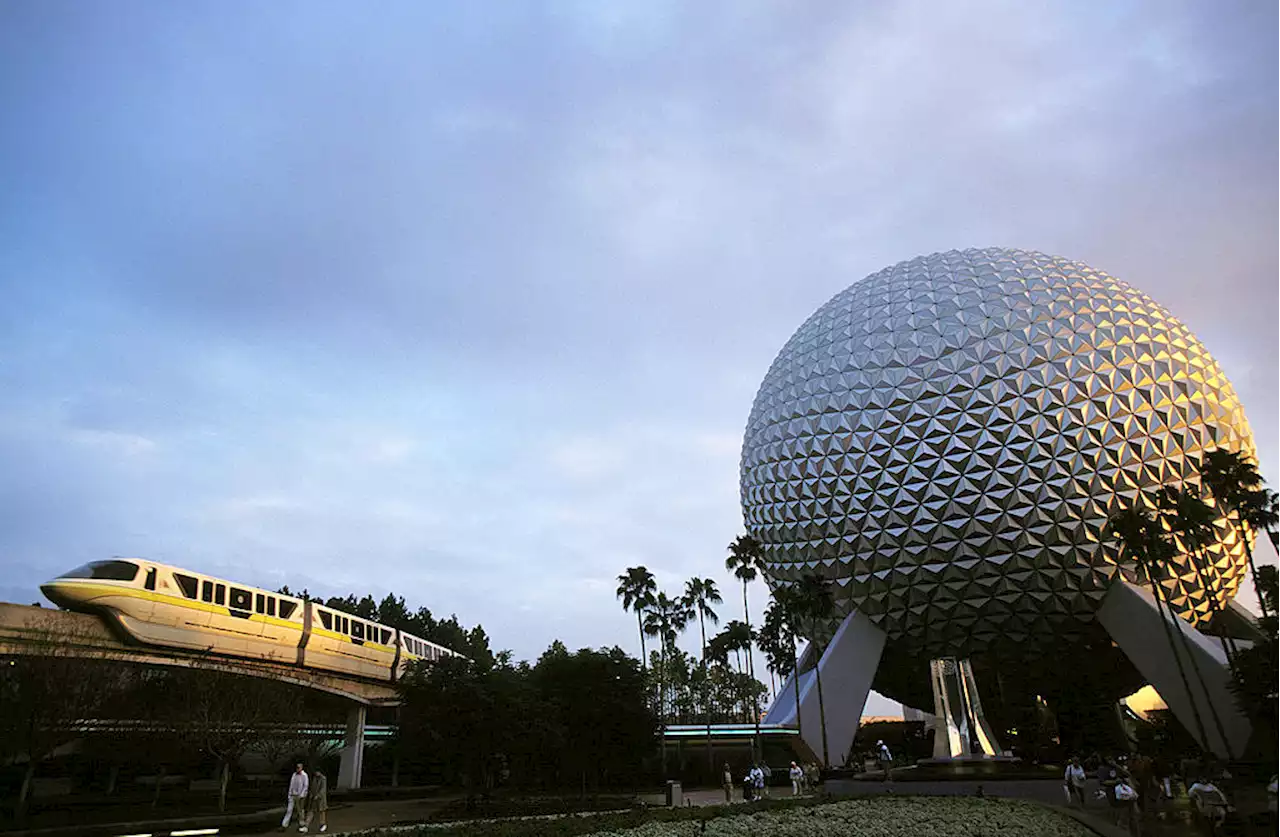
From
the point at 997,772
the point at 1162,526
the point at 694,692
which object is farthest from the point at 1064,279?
the point at 694,692

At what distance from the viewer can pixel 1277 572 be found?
1110 inches

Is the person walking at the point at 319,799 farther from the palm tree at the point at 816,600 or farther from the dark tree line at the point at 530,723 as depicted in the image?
the palm tree at the point at 816,600

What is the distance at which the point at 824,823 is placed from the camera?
47.3 feet

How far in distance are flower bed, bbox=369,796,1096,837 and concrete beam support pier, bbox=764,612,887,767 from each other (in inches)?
663

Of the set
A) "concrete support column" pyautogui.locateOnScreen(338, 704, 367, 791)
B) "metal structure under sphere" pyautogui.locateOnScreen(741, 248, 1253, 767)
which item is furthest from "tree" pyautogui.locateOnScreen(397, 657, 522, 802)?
"metal structure under sphere" pyautogui.locateOnScreen(741, 248, 1253, 767)

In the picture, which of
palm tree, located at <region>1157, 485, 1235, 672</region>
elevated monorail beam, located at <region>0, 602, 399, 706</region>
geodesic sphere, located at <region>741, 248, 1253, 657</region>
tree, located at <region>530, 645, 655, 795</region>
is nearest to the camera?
elevated monorail beam, located at <region>0, 602, 399, 706</region>

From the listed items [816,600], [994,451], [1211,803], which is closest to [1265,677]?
[994,451]

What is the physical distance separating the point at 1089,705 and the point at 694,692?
51.5m

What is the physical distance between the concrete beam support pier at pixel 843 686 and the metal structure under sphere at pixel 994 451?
2.94 ft

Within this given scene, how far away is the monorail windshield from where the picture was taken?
22.0 metres

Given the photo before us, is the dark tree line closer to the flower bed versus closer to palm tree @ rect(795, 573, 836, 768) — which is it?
palm tree @ rect(795, 573, 836, 768)

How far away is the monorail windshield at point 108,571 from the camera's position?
22.0 metres

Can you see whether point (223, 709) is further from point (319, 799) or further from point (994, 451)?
point (994, 451)

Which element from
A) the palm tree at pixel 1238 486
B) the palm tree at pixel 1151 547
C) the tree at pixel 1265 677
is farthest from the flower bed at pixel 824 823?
the palm tree at pixel 1238 486
